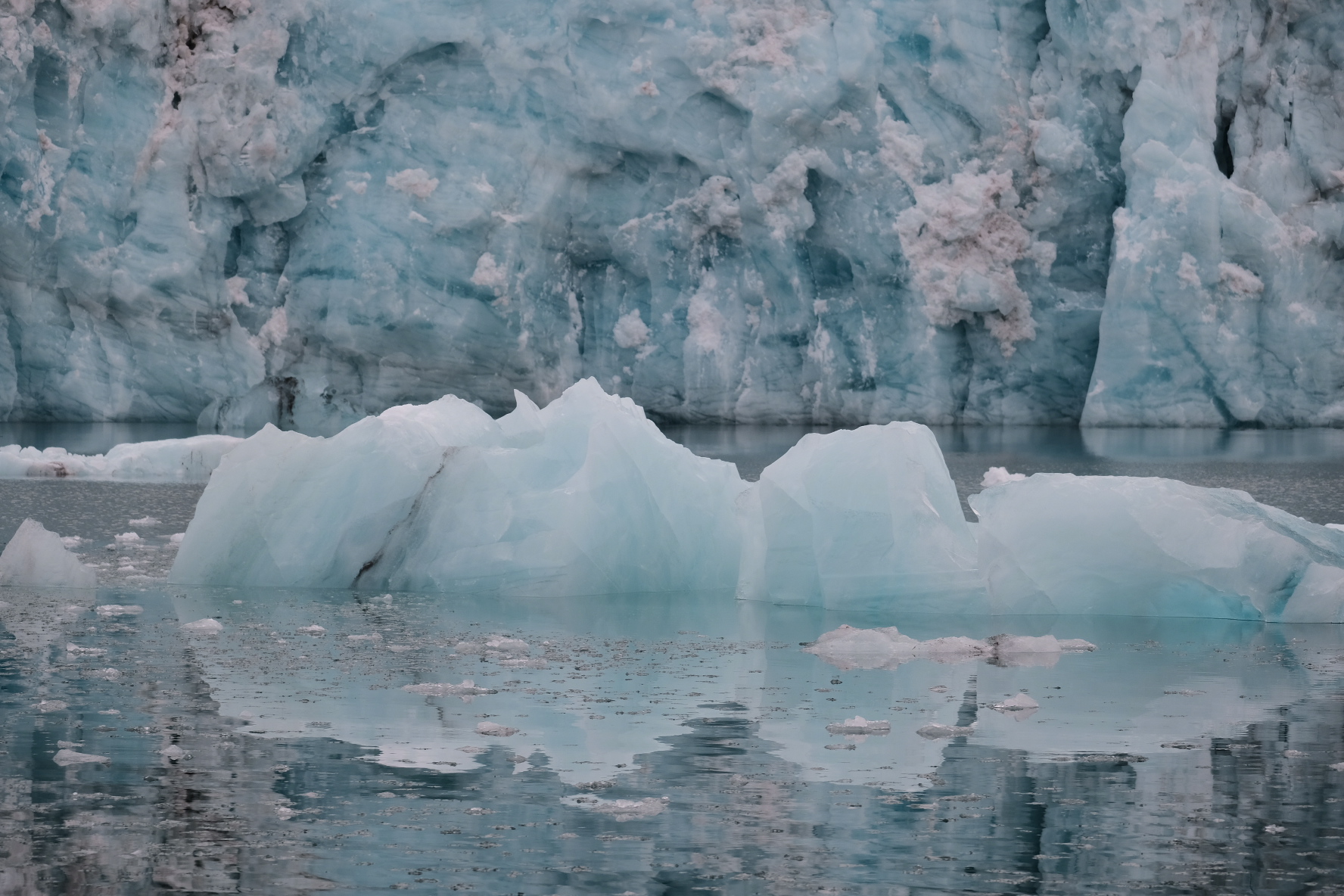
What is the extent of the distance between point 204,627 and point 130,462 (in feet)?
34.9

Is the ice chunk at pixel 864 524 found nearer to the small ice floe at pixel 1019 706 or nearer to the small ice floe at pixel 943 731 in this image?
the small ice floe at pixel 1019 706

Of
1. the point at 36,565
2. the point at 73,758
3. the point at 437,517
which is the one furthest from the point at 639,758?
the point at 36,565

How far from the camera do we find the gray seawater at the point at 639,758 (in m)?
3.38

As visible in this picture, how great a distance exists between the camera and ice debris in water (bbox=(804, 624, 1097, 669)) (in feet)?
21.3

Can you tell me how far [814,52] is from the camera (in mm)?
Result: 25359

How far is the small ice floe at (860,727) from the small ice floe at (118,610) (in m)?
3.80

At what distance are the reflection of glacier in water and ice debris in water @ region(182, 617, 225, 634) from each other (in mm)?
126

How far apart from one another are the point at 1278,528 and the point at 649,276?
20.2 m

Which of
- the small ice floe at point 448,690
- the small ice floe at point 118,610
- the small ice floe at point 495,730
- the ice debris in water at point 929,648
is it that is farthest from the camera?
the small ice floe at point 118,610

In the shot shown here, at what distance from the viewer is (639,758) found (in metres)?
4.44

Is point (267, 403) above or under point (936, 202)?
under

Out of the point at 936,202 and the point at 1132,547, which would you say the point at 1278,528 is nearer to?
the point at 1132,547

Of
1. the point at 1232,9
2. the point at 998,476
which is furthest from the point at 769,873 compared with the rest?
the point at 1232,9

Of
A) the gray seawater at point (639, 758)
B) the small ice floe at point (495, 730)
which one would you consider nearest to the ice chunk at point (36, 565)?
the gray seawater at point (639, 758)
